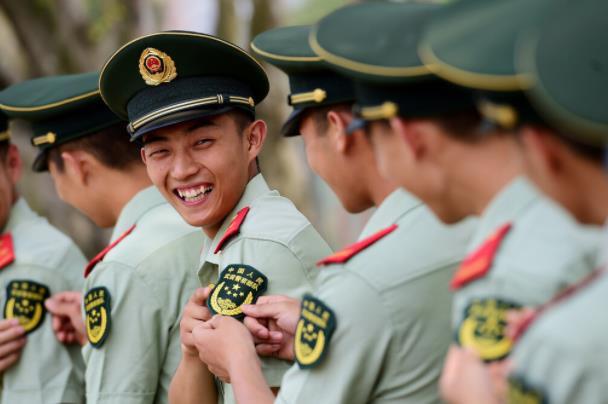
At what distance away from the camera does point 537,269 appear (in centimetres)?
219

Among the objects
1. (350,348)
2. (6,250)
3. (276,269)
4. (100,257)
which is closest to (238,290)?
(276,269)

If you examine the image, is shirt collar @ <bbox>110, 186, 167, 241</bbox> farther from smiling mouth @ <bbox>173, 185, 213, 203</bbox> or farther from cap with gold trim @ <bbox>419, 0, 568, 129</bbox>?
cap with gold trim @ <bbox>419, 0, 568, 129</bbox>

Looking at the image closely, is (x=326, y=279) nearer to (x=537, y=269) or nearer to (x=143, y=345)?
(x=537, y=269)

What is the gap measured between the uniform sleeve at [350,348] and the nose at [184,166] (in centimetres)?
100

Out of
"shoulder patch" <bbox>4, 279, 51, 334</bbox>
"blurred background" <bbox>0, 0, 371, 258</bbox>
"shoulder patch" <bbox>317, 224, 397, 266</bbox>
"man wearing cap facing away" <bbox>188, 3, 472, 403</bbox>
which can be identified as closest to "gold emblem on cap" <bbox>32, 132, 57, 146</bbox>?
"shoulder patch" <bbox>4, 279, 51, 334</bbox>

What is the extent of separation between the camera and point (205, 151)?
3.72 m

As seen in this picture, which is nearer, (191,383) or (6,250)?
(191,383)

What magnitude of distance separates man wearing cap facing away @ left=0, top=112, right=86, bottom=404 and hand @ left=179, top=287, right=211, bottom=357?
1.15 m

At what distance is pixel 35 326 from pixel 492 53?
287 cm

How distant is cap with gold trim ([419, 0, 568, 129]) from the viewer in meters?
2.13

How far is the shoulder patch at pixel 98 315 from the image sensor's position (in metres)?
3.85

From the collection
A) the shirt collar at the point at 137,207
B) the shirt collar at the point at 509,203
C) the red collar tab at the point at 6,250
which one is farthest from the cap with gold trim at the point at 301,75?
the red collar tab at the point at 6,250

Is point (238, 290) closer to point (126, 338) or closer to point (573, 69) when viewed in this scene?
point (126, 338)

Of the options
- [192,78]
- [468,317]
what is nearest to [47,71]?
[192,78]
